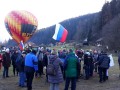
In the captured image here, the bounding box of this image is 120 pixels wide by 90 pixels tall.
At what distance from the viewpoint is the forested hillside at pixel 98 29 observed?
3895 inches

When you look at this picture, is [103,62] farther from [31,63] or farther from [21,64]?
[31,63]

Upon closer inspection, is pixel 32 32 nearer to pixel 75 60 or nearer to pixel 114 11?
pixel 75 60

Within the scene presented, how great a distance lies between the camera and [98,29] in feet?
417

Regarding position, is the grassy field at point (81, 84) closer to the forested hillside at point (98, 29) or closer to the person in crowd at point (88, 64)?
the person in crowd at point (88, 64)

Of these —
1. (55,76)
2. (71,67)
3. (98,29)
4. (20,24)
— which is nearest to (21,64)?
(71,67)

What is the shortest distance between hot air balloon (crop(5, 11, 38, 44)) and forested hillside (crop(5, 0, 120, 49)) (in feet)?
73.4

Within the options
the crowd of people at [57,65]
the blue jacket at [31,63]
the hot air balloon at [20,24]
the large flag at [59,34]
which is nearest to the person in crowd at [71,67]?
the crowd of people at [57,65]

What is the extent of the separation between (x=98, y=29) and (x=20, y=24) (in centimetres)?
9398

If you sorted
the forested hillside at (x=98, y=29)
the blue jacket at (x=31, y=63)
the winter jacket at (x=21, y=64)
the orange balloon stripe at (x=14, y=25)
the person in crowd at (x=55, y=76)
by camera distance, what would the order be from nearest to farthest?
1. the person in crowd at (x=55, y=76)
2. the blue jacket at (x=31, y=63)
3. the winter jacket at (x=21, y=64)
4. the orange balloon stripe at (x=14, y=25)
5. the forested hillside at (x=98, y=29)

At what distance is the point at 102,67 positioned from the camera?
840 inches

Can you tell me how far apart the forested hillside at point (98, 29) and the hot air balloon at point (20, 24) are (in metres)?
22.4

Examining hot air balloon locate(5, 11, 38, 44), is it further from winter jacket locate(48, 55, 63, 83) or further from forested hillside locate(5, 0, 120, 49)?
forested hillside locate(5, 0, 120, 49)

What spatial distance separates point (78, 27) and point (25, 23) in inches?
4983

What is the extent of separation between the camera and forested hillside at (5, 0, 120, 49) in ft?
325
